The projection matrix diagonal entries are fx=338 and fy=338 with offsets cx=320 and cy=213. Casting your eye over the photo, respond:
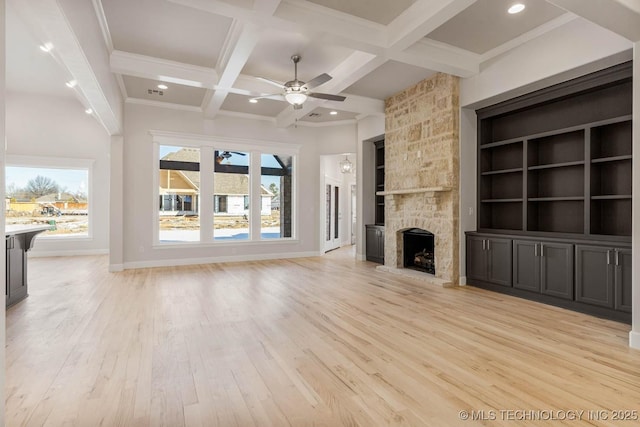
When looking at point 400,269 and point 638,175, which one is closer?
point 638,175

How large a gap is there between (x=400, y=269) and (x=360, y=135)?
3430 mm

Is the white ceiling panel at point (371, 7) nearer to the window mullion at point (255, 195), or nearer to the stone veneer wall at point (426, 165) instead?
the stone veneer wall at point (426, 165)

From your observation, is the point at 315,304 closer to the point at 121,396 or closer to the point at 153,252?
the point at 121,396

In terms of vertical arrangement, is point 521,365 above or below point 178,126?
below

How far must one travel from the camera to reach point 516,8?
379cm

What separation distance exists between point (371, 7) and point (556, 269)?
3.90 meters

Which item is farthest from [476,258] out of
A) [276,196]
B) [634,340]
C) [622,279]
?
[276,196]

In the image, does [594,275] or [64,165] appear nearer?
[594,275]

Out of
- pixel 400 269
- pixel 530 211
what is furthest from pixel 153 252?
pixel 530 211

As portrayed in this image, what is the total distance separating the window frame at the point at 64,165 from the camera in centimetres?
849

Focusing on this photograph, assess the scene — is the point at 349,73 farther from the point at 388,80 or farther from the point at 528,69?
the point at 528,69

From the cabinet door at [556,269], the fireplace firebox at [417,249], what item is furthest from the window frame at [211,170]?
the cabinet door at [556,269]

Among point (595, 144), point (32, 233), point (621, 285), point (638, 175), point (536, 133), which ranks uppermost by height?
point (536, 133)

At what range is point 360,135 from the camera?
321 inches
